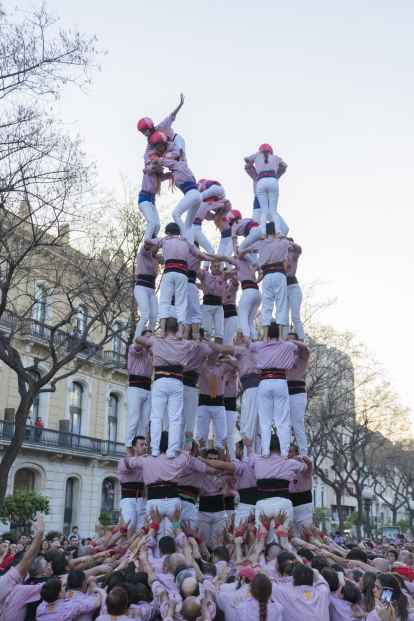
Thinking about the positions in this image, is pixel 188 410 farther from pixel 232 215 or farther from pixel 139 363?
pixel 232 215

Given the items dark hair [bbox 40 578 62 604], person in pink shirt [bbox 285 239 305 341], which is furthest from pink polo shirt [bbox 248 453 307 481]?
dark hair [bbox 40 578 62 604]

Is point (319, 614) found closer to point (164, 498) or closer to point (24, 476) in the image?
point (164, 498)

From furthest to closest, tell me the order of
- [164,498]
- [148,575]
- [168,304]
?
[168,304] → [164,498] → [148,575]

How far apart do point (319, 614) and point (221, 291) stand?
960 cm

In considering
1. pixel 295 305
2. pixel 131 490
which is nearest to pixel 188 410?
pixel 131 490

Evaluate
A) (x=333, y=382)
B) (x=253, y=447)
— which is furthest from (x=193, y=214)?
(x=333, y=382)

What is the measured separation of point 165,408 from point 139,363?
1.52 metres

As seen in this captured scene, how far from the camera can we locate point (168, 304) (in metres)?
13.2

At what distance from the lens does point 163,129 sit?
48.2 ft

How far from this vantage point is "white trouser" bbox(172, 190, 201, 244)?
13.8 meters

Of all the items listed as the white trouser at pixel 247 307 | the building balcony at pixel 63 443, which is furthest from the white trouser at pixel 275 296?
the building balcony at pixel 63 443

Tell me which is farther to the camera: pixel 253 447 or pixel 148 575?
pixel 253 447

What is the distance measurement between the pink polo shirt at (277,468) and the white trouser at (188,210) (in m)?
4.94

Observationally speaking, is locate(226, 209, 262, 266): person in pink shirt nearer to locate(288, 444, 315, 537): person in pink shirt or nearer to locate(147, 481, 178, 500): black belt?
locate(288, 444, 315, 537): person in pink shirt
